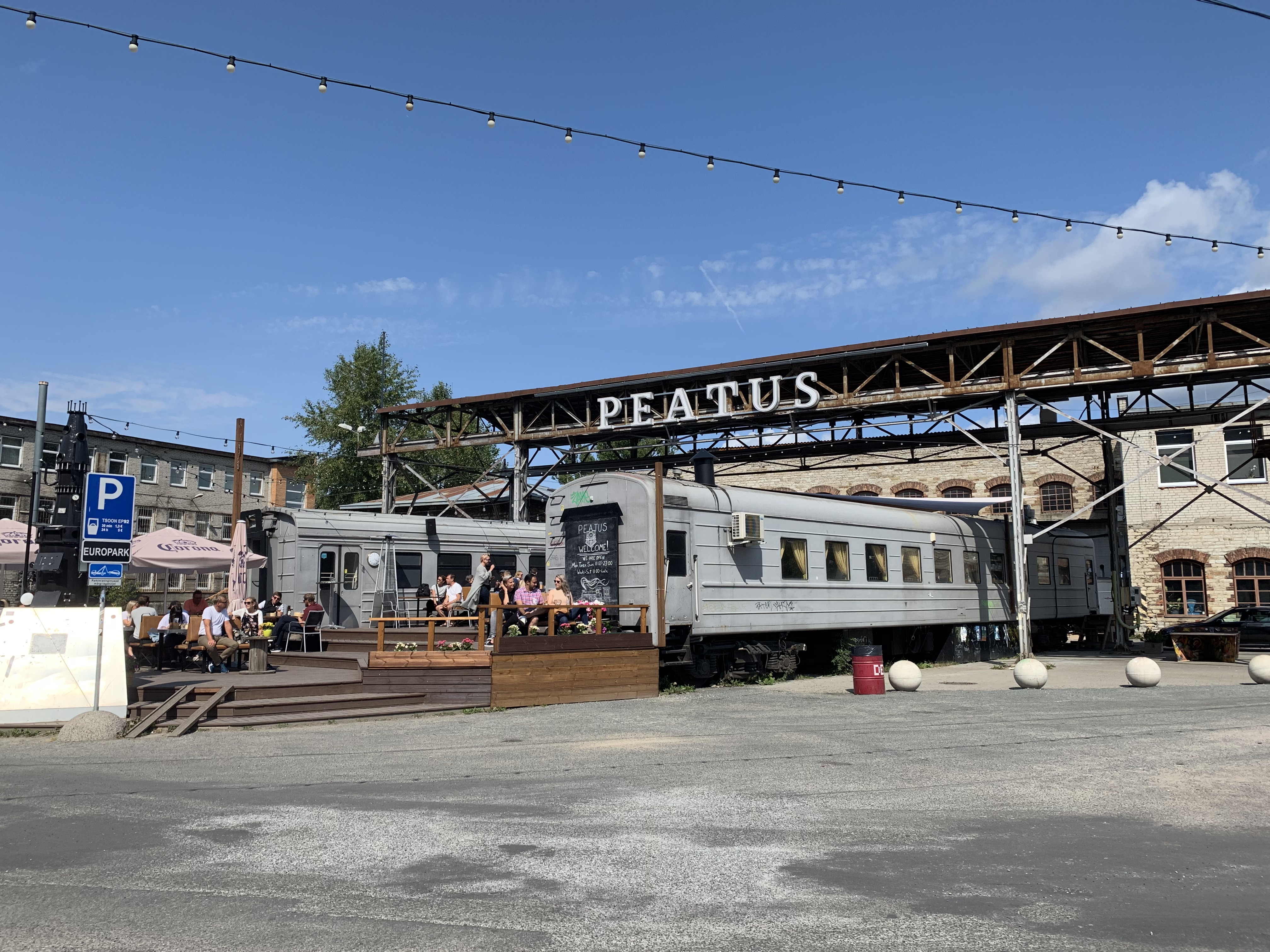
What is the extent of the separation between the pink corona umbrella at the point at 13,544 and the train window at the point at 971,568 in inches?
758

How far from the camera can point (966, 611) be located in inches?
920

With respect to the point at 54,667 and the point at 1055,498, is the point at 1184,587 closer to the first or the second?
the point at 1055,498

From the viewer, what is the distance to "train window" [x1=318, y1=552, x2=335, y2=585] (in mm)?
20469

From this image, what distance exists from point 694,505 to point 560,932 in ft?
40.4

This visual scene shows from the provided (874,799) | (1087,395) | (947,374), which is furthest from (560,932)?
(947,374)

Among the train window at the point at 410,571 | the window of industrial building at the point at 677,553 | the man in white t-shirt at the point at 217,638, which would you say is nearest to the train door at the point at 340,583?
the train window at the point at 410,571

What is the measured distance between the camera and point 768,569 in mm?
17984

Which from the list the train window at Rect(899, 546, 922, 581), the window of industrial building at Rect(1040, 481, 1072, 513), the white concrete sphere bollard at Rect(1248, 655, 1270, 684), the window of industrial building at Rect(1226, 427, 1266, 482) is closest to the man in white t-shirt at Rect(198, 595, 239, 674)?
the train window at Rect(899, 546, 922, 581)

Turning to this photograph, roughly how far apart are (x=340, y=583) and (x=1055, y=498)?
26.7m

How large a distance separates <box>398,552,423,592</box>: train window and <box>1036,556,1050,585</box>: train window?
15.7m

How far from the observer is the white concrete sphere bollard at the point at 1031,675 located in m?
16.1

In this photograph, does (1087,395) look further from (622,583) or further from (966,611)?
(622,583)

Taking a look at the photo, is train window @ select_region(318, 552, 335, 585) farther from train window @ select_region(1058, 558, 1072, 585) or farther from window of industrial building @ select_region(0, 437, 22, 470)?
window of industrial building @ select_region(0, 437, 22, 470)

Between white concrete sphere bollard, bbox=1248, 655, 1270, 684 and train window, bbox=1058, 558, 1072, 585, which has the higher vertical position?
train window, bbox=1058, 558, 1072, 585
